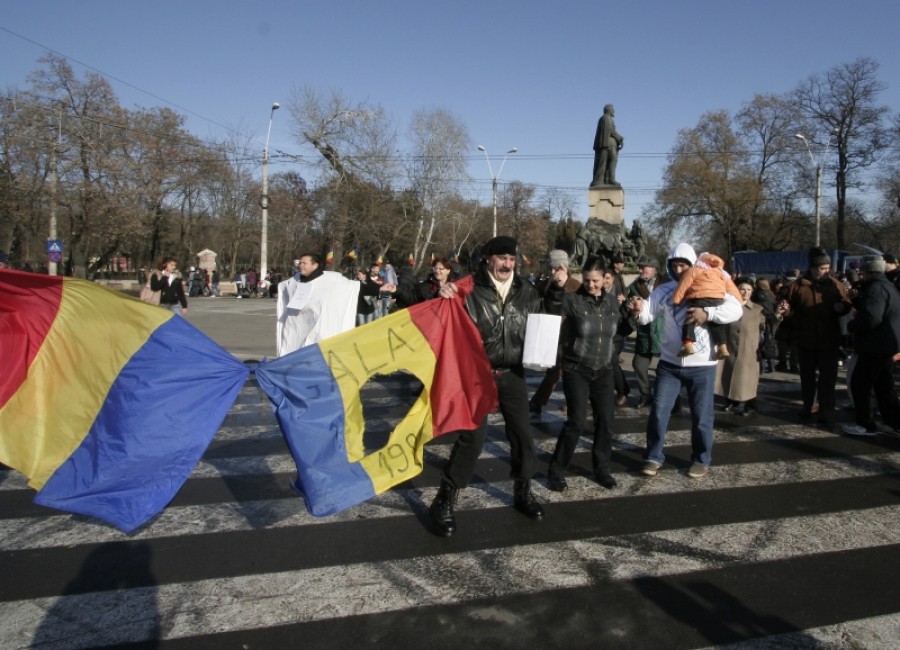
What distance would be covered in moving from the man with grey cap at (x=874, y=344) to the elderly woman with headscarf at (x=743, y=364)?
1145 millimetres

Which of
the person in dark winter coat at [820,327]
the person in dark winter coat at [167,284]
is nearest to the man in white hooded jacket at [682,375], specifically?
the person in dark winter coat at [820,327]

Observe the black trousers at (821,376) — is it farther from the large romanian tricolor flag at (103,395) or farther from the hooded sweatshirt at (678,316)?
the large romanian tricolor flag at (103,395)

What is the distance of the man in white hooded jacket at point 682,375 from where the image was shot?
231 inches

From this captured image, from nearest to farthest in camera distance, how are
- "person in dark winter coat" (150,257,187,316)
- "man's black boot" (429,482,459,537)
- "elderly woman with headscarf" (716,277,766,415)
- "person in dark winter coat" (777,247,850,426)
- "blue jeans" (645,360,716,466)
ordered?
"man's black boot" (429,482,459,537)
"blue jeans" (645,360,716,466)
"person in dark winter coat" (777,247,850,426)
"elderly woman with headscarf" (716,277,766,415)
"person in dark winter coat" (150,257,187,316)

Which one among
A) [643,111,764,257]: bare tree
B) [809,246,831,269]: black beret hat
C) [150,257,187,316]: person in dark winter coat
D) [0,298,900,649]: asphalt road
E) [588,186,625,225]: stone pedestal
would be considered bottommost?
[0,298,900,649]: asphalt road

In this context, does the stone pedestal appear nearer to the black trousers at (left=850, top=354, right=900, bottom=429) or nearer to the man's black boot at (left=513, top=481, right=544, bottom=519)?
the black trousers at (left=850, top=354, right=900, bottom=429)

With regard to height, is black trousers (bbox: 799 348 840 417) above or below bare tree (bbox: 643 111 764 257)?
below

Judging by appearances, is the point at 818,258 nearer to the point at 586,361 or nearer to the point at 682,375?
the point at 682,375

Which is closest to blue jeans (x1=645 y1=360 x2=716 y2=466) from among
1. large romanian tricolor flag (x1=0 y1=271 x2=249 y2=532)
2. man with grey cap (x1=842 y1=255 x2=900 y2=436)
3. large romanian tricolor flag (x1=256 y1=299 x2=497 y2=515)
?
large romanian tricolor flag (x1=256 y1=299 x2=497 y2=515)

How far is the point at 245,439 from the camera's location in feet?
23.8

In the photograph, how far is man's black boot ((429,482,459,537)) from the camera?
4.64 metres

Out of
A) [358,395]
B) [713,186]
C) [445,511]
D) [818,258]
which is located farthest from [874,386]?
[713,186]

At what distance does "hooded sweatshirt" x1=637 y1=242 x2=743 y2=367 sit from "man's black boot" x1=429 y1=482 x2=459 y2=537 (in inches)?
91.8

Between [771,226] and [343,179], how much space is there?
32828 millimetres
